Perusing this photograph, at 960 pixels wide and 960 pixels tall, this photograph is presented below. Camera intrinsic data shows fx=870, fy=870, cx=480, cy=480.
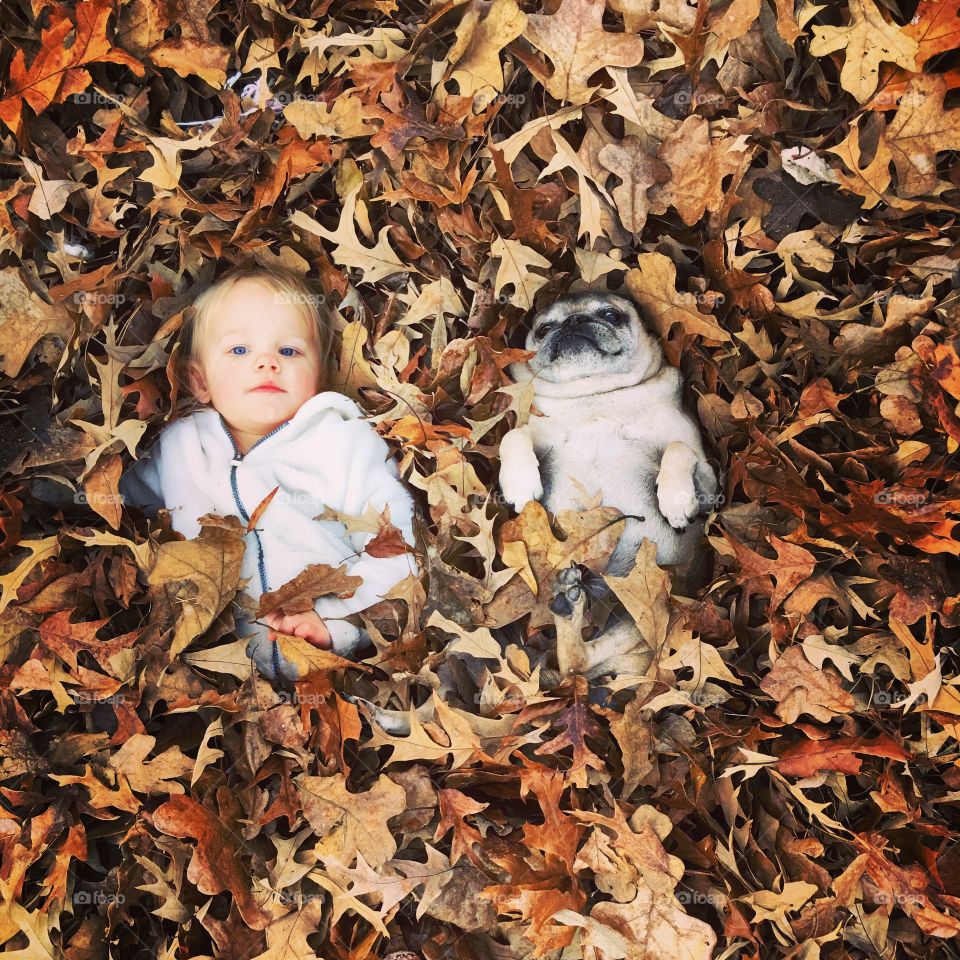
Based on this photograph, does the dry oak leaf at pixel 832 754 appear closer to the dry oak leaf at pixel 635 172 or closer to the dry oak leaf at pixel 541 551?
the dry oak leaf at pixel 541 551

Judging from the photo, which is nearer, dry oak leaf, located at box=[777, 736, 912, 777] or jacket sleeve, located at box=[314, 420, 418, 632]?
dry oak leaf, located at box=[777, 736, 912, 777]

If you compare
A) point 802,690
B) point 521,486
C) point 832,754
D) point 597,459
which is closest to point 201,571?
point 521,486

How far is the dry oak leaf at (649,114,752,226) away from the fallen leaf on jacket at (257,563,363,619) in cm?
126

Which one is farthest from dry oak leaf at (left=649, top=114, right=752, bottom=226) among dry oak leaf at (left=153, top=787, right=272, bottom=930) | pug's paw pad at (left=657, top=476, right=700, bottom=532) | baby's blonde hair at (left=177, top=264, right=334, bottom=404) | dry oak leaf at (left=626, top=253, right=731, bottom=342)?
dry oak leaf at (left=153, top=787, right=272, bottom=930)

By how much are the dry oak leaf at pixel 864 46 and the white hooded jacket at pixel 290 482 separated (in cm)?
152

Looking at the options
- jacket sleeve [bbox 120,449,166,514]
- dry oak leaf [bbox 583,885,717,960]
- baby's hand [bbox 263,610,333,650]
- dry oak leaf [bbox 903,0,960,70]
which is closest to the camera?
dry oak leaf [bbox 583,885,717,960]

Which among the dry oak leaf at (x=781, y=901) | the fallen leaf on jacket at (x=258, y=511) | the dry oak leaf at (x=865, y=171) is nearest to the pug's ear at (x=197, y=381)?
the fallen leaf on jacket at (x=258, y=511)

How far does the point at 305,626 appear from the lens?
2242 mm

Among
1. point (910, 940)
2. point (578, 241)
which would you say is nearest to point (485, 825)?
point (910, 940)

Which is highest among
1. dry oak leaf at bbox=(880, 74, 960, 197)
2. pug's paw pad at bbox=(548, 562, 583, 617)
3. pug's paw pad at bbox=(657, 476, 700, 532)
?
dry oak leaf at bbox=(880, 74, 960, 197)

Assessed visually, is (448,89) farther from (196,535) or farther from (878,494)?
(878,494)

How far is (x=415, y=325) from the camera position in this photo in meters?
2.38

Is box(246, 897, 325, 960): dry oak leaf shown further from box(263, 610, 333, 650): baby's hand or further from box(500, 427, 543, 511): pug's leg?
box(500, 427, 543, 511): pug's leg

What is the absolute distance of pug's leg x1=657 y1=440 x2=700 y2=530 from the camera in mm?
2205
